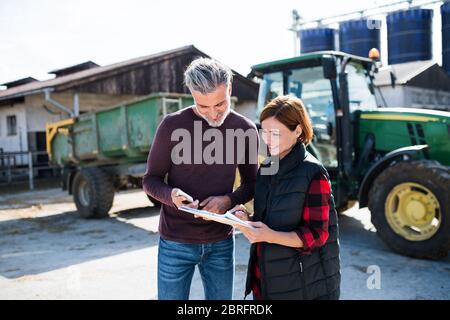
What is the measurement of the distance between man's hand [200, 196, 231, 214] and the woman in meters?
0.26

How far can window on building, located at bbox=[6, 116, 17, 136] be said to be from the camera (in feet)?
52.6

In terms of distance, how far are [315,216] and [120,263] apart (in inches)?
146

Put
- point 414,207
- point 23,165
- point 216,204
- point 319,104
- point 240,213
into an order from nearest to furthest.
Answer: point 240,213
point 216,204
point 414,207
point 319,104
point 23,165

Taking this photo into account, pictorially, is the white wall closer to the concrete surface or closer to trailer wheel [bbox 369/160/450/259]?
the concrete surface

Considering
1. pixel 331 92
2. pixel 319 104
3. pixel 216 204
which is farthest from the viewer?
pixel 319 104

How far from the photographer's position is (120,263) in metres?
5.07

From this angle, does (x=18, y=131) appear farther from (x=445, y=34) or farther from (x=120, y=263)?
(x=445, y=34)

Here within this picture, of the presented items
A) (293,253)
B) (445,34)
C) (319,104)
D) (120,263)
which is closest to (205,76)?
(293,253)

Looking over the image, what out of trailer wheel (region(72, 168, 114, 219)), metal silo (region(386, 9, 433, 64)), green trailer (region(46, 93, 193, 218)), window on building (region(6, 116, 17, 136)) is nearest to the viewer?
green trailer (region(46, 93, 193, 218))

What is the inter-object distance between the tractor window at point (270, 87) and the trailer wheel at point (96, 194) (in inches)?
130

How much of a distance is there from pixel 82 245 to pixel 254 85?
14.1 metres

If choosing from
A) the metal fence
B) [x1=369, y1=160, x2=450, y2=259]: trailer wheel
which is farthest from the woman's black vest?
the metal fence
